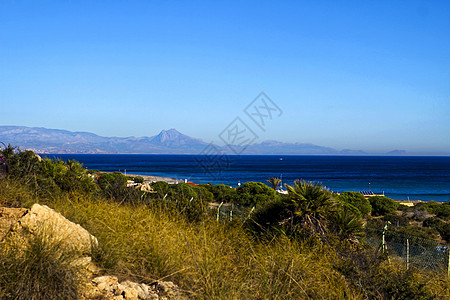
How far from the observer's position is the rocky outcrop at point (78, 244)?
13.4 ft

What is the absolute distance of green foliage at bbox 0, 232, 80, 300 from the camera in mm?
3607

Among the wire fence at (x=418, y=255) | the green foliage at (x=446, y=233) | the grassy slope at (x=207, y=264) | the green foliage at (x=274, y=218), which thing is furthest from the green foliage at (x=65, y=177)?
the green foliage at (x=446, y=233)

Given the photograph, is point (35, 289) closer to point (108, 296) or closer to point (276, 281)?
point (108, 296)

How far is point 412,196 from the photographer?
237 ft

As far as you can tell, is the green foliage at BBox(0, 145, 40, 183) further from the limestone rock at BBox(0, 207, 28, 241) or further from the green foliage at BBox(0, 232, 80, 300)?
the green foliage at BBox(0, 232, 80, 300)

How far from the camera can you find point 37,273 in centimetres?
374

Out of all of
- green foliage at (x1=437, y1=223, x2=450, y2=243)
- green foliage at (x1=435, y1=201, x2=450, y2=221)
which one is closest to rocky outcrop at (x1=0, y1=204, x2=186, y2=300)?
green foliage at (x1=437, y1=223, x2=450, y2=243)

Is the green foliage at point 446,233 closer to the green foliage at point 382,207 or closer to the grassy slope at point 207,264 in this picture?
the green foliage at point 382,207

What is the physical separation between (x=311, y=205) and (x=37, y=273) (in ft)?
19.8

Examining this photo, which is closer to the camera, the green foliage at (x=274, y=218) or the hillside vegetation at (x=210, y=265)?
the hillside vegetation at (x=210, y=265)

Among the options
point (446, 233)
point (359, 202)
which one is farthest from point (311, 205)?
point (359, 202)

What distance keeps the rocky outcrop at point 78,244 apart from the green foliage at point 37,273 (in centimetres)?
14

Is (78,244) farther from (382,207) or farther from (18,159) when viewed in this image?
(382,207)

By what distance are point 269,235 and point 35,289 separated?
16.2 feet
